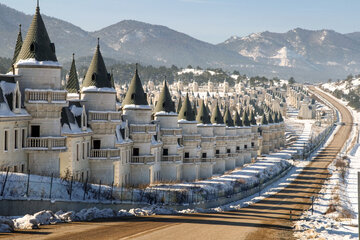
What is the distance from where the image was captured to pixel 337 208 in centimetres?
7412

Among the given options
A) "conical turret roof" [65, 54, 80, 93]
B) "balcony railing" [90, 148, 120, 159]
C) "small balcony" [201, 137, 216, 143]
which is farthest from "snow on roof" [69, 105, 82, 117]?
"small balcony" [201, 137, 216, 143]

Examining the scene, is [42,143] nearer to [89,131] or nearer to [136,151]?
[89,131]

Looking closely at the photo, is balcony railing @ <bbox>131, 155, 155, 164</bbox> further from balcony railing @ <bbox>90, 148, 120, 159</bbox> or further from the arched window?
the arched window

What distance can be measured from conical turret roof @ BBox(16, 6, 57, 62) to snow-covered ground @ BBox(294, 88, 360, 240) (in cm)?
2307

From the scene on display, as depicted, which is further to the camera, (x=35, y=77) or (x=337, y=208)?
(x=337, y=208)

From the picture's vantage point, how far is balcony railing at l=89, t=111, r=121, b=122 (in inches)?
2301

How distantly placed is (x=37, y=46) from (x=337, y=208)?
41.5 meters

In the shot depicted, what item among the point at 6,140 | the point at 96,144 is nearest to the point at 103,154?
the point at 96,144

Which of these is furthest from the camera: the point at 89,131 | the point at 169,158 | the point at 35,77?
the point at 169,158

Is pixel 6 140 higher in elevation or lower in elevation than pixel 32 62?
lower

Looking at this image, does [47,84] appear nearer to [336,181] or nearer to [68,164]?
[68,164]

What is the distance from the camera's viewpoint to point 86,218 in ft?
117

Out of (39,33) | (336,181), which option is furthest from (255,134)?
(39,33)

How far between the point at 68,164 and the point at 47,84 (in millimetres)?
8009
